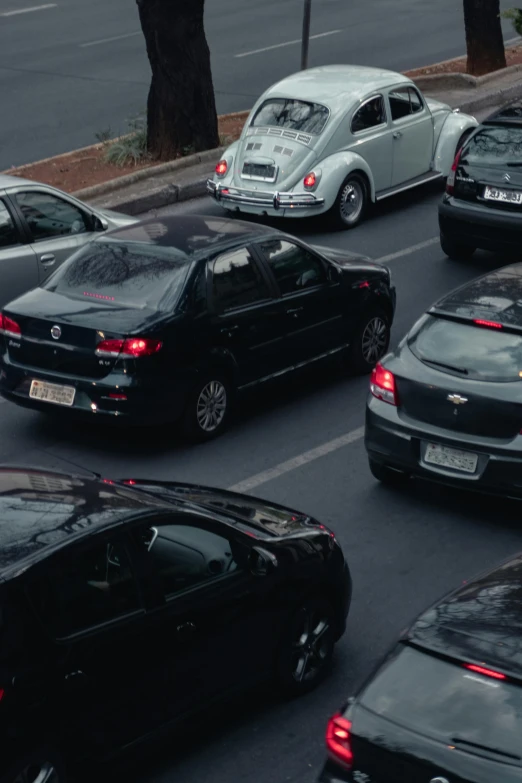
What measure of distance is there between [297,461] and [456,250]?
5.91 metres

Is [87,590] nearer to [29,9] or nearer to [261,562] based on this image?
[261,562]

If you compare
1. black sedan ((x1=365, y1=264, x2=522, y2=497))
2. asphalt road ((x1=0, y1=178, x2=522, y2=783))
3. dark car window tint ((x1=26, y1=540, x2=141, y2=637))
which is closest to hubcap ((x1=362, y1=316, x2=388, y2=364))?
asphalt road ((x1=0, y1=178, x2=522, y2=783))

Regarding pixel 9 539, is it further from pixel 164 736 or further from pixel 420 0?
pixel 420 0

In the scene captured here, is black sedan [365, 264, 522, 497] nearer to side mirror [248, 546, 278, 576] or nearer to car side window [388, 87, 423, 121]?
side mirror [248, 546, 278, 576]

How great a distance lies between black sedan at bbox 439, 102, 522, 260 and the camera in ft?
47.5

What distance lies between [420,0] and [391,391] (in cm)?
2734

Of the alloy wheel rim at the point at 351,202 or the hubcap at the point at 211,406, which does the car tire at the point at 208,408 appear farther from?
the alloy wheel rim at the point at 351,202

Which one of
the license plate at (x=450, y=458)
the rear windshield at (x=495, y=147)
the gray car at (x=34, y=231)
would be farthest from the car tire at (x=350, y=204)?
the license plate at (x=450, y=458)

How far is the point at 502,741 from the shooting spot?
447 centimetres

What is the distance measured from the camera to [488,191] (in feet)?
48.0

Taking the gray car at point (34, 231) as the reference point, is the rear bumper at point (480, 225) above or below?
below

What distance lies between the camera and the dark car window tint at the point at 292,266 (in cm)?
1110

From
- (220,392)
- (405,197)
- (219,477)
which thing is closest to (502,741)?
(219,477)

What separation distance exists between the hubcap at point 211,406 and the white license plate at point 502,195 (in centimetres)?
530
